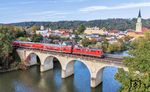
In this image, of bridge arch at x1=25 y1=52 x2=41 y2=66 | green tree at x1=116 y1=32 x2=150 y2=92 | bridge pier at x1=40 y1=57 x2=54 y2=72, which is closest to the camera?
green tree at x1=116 y1=32 x2=150 y2=92

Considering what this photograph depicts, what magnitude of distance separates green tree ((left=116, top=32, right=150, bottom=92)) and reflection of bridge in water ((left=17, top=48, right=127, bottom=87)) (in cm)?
1511

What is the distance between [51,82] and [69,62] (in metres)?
4.63

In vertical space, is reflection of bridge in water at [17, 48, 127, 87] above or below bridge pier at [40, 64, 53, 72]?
above

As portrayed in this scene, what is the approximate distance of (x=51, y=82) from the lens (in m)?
40.1

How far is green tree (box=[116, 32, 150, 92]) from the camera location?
16000 mm

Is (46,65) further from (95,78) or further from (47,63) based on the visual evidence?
(95,78)

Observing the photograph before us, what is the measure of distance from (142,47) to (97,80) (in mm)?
19515

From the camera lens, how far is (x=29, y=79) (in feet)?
137


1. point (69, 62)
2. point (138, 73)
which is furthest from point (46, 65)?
point (138, 73)

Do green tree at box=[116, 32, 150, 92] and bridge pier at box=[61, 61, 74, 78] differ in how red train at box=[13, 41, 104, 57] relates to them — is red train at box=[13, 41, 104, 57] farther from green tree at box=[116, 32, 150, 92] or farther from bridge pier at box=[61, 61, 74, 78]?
green tree at box=[116, 32, 150, 92]

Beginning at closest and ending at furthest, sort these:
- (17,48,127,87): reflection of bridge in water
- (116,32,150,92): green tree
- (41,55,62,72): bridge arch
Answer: (116,32,150,92): green tree → (17,48,127,87): reflection of bridge in water → (41,55,62,72): bridge arch

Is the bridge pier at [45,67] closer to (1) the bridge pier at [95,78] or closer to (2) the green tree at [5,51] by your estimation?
(2) the green tree at [5,51]

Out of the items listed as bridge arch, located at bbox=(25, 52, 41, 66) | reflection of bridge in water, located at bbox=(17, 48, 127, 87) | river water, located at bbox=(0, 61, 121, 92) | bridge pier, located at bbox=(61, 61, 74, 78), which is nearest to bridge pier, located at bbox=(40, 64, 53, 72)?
reflection of bridge in water, located at bbox=(17, 48, 127, 87)

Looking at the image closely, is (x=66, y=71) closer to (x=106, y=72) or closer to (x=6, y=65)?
(x=106, y=72)
